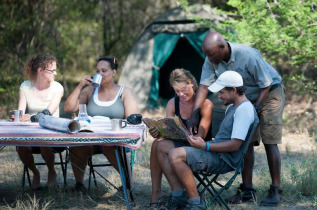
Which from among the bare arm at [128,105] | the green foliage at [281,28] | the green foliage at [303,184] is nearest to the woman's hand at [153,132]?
the bare arm at [128,105]

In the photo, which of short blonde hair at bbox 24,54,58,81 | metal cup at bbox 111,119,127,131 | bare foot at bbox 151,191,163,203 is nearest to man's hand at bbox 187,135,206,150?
metal cup at bbox 111,119,127,131

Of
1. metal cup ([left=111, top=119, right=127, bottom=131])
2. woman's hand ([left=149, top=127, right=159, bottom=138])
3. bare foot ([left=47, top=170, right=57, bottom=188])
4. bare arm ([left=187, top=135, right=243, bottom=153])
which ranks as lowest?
bare foot ([left=47, top=170, right=57, bottom=188])

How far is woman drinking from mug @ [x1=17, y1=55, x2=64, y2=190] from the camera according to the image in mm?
4816

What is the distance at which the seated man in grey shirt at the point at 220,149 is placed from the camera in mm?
3686

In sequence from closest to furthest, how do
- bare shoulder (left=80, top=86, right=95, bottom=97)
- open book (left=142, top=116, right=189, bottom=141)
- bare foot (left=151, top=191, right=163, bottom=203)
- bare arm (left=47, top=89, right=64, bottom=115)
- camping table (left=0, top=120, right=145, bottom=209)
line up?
camping table (left=0, top=120, right=145, bottom=209) → open book (left=142, top=116, right=189, bottom=141) → bare foot (left=151, top=191, right=163, bottom=203) → bare shoulder (left=80, top=86, right=95, bottom=97) → bare arm (left=47, top=89, right=64, bottom=115)

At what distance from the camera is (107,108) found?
4594 mm

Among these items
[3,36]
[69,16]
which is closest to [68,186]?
[3,36]

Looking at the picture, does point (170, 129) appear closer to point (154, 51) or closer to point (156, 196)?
point (156, 196)

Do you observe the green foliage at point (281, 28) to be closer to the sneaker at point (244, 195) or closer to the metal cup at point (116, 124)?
the sneaker at point (244, 195)

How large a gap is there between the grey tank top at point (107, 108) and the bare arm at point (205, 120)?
0.77 m

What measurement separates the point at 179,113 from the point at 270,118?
0.73 m

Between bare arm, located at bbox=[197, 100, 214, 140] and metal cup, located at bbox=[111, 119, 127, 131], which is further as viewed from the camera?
bare arm, located at bbox=[197, 100, 214, 140]

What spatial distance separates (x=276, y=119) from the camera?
430cm

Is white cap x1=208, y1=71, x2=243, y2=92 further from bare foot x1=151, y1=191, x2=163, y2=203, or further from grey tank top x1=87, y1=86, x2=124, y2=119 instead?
grey tank top x1=87, y1=86, x2=124, y2=119
